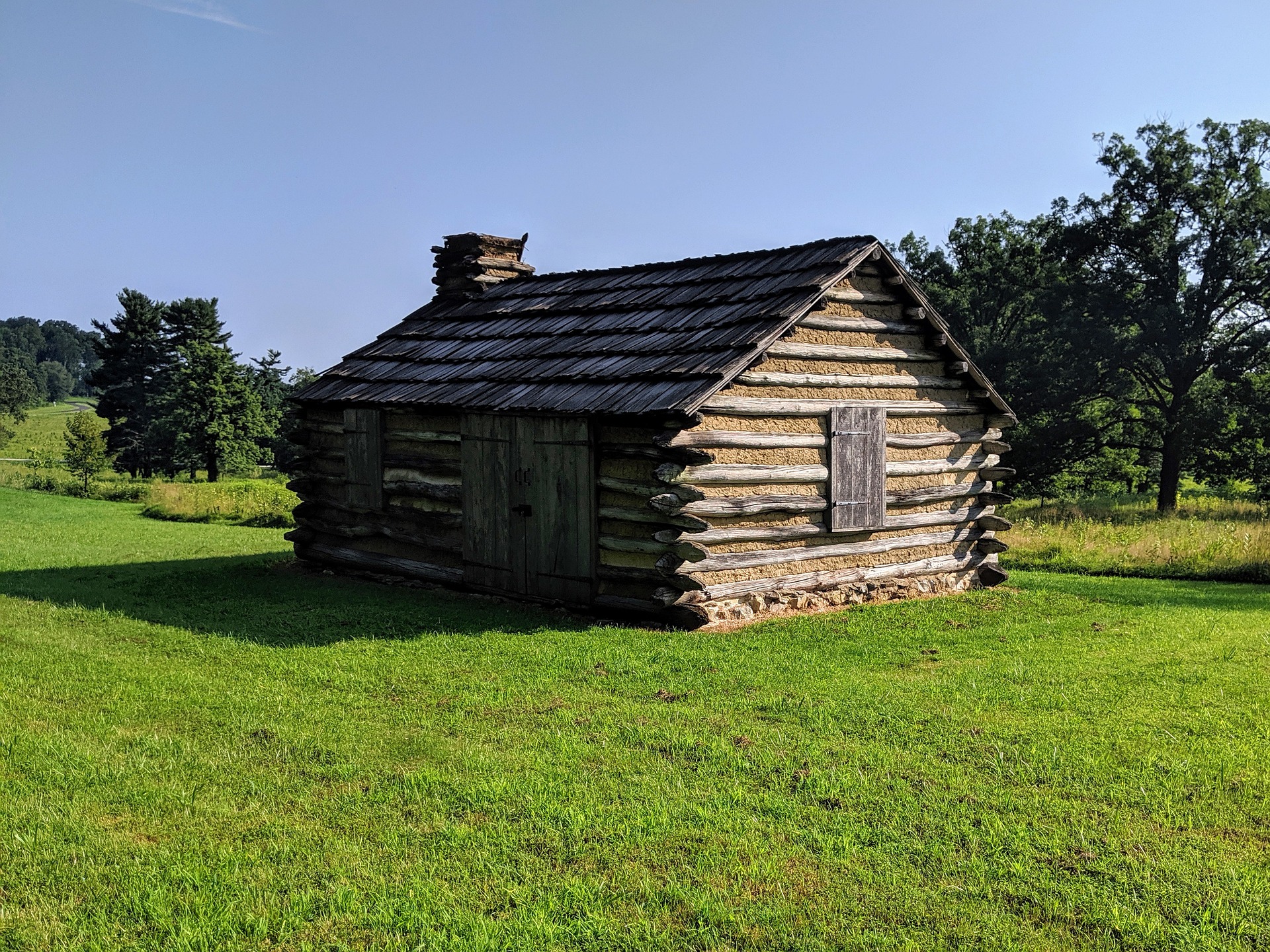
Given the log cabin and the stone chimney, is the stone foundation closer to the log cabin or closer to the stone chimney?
the log cabin

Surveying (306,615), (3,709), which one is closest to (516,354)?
(306,615)

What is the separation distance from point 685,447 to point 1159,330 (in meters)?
24.2

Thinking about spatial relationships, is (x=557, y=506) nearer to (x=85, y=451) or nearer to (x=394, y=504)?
(x=394, y=504)

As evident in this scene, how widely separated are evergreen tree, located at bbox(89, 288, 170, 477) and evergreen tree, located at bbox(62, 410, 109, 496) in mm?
19682

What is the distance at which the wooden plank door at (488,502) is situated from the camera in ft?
42.6

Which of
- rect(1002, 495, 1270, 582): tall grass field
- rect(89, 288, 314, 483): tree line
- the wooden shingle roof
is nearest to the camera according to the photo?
the wooden shingle roof

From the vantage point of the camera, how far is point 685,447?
1105 cm

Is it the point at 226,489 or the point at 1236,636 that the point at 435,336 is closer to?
the point at 1236,636

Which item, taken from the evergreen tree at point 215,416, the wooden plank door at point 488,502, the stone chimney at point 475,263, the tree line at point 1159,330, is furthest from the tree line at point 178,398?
the tree line at point 1159,330

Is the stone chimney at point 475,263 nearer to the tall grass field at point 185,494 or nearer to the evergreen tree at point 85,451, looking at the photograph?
the tall grass field at point 185,494

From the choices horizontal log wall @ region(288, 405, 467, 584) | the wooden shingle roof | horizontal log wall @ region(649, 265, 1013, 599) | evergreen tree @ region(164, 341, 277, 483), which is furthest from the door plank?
evergreen tree @ region(164, 341, 277, 483)

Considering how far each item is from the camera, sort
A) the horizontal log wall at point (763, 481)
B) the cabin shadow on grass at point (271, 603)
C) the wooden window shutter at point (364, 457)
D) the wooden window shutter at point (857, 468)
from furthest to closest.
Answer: the wooden window shutter at point (364, 457)
the wooden window shutter at point (857, 468)
the horizontal log wall at point (763, 481)
the cabin shadow on grass at point (271, 603)

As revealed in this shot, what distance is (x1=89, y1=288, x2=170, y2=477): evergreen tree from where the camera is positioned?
5772cm

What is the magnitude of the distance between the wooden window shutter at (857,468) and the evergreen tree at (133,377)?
52.8 metres
